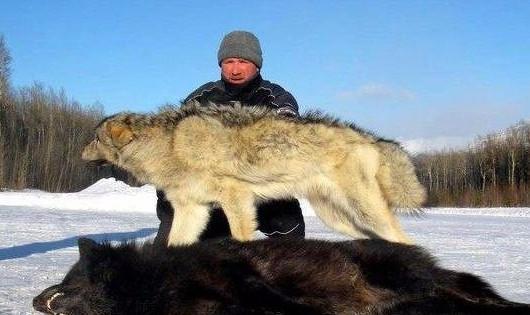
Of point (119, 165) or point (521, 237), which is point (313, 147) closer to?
point (119, 165)

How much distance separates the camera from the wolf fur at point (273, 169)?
523 cm

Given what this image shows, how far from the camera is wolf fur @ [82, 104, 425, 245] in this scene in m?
5.23

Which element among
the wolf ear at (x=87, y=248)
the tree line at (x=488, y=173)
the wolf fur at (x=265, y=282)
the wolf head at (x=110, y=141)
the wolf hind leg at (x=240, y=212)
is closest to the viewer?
the wolf fur at (x=265, y=282)

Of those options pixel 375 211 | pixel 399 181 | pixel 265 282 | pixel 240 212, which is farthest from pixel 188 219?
pixel 265 282

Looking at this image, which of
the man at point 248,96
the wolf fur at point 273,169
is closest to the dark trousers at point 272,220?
the man at point 248,96

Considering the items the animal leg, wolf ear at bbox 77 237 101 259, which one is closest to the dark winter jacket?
the animal leg

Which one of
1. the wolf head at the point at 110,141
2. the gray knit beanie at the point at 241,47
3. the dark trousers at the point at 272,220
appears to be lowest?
the dark trousers at the point at 272,220

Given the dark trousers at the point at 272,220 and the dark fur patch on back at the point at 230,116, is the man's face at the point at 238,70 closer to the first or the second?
the dark fur patch on back at the point at 230,116

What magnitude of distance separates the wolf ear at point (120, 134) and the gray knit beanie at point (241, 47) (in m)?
1.13

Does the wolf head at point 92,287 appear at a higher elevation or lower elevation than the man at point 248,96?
lower

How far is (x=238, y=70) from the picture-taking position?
566 cm

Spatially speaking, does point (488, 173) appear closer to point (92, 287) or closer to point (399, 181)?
point (399, 181)

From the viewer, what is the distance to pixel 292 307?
8.84 feet

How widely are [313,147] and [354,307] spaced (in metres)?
2.50
